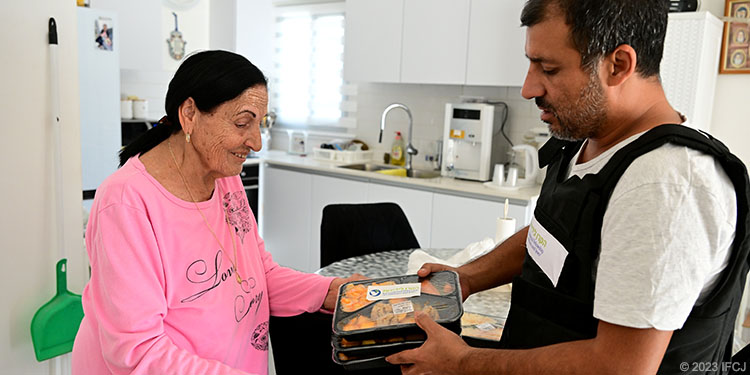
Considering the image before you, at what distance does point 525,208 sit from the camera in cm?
352

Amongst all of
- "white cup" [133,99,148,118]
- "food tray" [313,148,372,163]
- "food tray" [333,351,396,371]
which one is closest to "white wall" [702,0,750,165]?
"food tray" [313,148,372,163]

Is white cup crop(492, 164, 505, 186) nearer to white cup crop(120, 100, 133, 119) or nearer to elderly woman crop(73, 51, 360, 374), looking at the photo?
elderly woman crop(73, 51, 360, 374)

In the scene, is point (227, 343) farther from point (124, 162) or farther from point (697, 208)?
point (697, 208)

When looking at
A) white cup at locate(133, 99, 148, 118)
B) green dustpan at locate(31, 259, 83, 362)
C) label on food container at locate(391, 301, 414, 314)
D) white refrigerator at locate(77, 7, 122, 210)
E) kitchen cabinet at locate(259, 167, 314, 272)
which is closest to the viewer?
label on food container at locate(391, 301, 414, 314)

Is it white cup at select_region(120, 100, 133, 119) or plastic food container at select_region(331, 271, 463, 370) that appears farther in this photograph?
white cup at select_region(120, 100, 133, 119)

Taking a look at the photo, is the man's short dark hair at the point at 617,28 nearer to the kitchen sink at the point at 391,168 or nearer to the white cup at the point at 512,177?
the white cup at the point at 512,177

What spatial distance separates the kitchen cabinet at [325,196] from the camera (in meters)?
4.30

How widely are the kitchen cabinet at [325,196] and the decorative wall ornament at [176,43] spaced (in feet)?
6.33

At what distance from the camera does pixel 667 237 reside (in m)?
0.82

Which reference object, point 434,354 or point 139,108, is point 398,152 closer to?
point 139,108

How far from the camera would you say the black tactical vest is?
0.88 metres

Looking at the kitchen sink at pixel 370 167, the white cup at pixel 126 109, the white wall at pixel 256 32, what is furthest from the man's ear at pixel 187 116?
the white wall at pixel 256 32

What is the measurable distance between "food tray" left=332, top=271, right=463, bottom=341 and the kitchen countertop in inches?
86.9

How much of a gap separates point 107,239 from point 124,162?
0.91 ft
